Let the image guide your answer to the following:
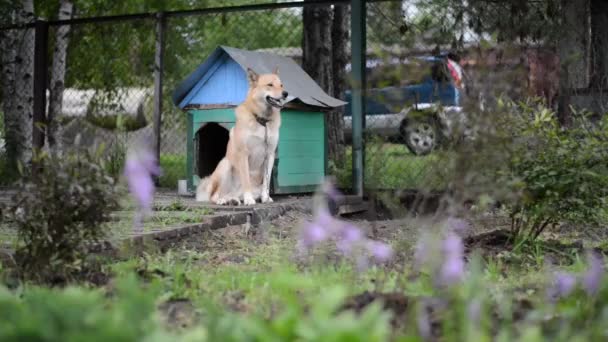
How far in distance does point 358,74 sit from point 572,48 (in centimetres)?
181

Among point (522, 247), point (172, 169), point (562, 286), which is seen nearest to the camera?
point (562, 286)

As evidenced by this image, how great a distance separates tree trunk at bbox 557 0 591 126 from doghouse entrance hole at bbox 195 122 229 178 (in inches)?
131

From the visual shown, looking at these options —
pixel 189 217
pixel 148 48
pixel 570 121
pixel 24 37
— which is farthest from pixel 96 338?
pixel 148 48

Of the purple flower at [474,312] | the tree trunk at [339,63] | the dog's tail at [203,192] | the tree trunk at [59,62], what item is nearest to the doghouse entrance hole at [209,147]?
the dog's tail at [203,192]

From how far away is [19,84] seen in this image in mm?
10039

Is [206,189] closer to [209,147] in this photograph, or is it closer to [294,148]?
[294,148]

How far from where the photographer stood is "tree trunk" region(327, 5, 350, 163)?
10.5 m

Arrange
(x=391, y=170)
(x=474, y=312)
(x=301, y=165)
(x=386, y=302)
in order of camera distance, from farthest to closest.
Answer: (x=391, y=170)
(x=301, y=165)
(x=386, y=302)
(x=474, y=312)

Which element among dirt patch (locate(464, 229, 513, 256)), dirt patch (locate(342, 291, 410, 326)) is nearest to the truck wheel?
dirt patch (locate(464, 229, 513, 256))

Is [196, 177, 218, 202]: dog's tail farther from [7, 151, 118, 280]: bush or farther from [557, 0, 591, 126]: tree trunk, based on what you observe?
[7, 151, 118, 280]: bush

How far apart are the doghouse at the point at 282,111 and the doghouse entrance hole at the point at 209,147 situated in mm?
103

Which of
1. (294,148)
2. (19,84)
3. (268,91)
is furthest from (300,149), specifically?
(19,84)

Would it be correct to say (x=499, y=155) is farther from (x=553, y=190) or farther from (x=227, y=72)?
(x=227, y=72)

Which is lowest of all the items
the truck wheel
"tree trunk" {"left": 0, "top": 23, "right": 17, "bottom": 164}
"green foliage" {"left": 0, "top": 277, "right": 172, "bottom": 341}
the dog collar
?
"green foliage" {"left": 0, "top": 277, "right": 172, "bottom": 341}
